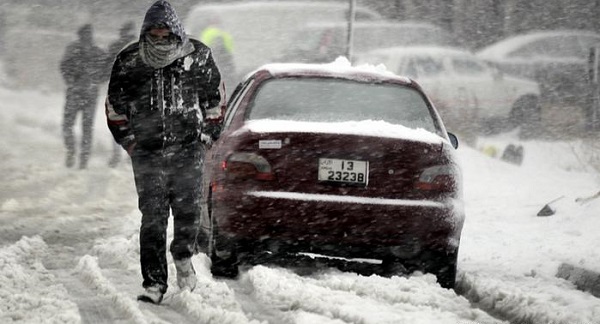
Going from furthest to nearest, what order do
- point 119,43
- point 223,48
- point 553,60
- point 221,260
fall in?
1. point 553,60
2. point 223,48
3. point 119,43
4. point 221,260

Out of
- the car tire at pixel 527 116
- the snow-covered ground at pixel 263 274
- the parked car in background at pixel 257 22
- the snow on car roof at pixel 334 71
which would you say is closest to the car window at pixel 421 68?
the car tire at pixel 527 116

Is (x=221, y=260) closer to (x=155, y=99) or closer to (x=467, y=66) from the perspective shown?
(x=155, y=99)

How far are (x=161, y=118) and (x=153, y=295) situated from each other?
92cm

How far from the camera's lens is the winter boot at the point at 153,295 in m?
6.14

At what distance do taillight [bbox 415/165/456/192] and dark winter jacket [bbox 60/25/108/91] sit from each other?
29.9 feet

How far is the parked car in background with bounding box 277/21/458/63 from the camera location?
2119 cm

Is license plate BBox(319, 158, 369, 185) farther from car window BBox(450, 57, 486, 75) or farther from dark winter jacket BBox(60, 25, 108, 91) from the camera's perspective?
car window BBox(450, 57, 486, 75)

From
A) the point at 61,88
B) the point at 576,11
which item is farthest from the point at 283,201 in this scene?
the point at 576,11

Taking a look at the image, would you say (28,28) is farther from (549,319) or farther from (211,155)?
(549,319)

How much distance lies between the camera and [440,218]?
22.9 ft

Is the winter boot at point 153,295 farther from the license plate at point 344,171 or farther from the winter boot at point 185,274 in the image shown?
the license plate at point 344,171

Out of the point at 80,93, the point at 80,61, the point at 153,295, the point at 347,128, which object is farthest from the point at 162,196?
the point at 80,61

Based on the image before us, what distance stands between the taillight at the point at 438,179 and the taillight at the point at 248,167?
0.88 m

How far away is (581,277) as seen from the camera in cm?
739
